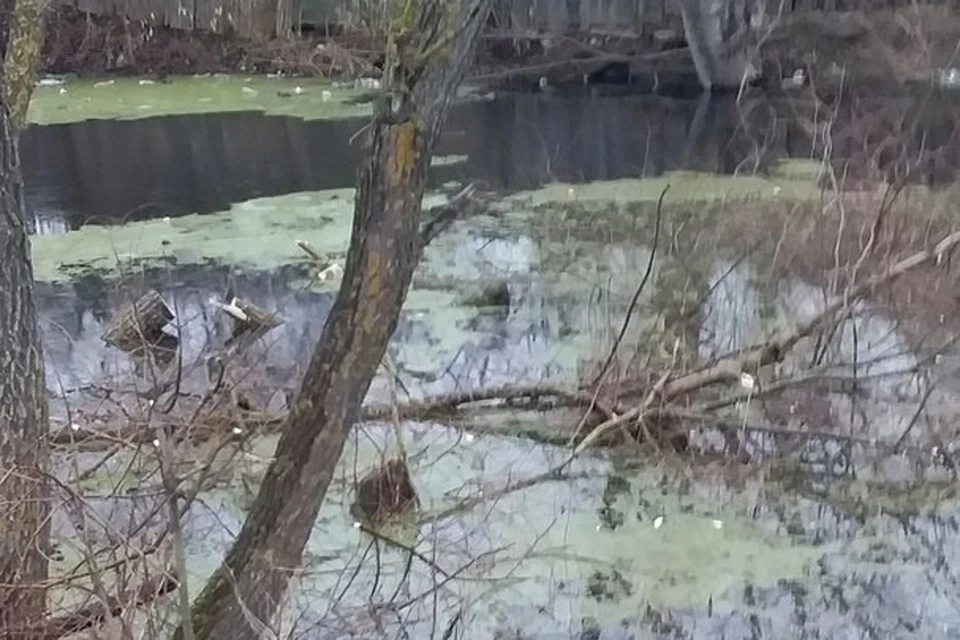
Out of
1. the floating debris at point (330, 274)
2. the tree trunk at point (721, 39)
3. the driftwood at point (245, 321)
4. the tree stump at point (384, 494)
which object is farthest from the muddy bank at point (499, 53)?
the tree stump at point (384, 494)

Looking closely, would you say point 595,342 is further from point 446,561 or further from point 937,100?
point 937,100

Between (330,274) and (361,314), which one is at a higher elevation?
(361,314)

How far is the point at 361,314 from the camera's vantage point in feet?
8.34

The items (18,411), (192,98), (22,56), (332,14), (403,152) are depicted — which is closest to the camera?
(403,152)

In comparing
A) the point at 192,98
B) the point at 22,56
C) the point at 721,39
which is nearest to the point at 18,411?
the point at 22,56

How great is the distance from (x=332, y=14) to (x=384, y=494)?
10.9 meters

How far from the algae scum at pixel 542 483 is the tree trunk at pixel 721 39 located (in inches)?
201

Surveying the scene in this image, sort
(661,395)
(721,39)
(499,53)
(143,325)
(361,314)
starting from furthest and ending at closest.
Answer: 1. (499,53)
2. (721,39)
3. (143,325)
4. (661,395)
5. (361,314)

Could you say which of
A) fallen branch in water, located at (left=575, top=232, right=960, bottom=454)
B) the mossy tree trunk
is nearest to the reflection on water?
fallen branch in water, located at (left=575, top=232, right=960, bottom=454)

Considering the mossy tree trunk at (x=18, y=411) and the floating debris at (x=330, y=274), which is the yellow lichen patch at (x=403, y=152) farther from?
the floating debris at (x=330, y=274)

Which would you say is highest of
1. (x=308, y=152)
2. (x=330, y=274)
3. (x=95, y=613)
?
(x=95, y=613)

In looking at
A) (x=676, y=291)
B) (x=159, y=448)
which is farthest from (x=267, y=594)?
(x=676, y=291)

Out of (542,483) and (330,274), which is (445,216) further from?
(330,274)

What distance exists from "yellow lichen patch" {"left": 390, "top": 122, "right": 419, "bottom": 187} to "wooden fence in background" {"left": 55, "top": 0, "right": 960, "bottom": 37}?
1164 centimetres
